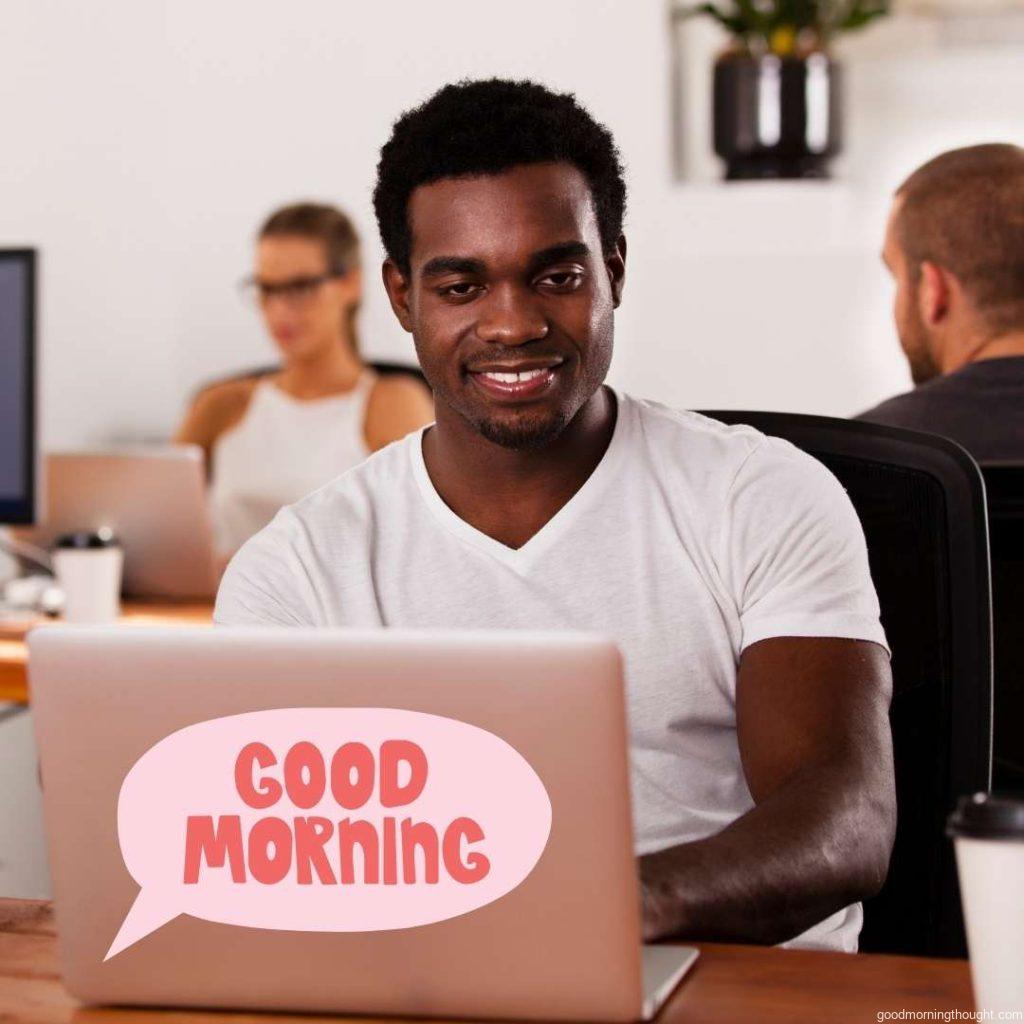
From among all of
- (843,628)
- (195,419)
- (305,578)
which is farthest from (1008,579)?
(195,419)

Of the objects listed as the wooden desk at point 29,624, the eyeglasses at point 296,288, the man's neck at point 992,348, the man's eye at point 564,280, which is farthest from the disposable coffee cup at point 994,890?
the eyeglasses at point 296,288

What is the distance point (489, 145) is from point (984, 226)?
3.20 feet

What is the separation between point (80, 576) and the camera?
97.5 inches

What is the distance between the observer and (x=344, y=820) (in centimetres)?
86

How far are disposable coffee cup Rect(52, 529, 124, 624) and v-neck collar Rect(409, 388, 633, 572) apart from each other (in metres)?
1.17

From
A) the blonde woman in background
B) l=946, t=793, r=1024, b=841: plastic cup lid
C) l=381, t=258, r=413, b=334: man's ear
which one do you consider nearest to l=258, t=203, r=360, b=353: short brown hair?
the blonde woman in background

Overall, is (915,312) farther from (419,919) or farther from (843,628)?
(419,919)

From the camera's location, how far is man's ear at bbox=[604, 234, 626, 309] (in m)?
1.46

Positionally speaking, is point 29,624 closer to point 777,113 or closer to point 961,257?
point 961,257

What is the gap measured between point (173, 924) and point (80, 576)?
1.65 m

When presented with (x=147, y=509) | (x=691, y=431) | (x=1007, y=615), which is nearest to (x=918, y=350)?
(x=1007, y=615)

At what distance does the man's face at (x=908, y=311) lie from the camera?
2203 mm

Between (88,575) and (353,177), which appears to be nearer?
(88,575)

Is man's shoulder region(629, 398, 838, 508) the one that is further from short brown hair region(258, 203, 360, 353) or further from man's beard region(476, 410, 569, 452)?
short brown hair region(258, 203, 360, 353)
